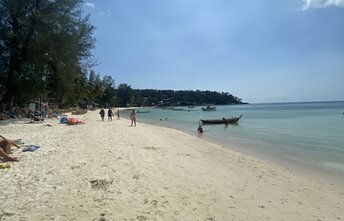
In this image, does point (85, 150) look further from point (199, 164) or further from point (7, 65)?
point (7, 65)

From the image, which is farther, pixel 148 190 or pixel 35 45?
pixel 35 45

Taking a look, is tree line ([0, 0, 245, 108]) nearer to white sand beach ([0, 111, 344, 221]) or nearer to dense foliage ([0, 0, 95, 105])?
dense foliage ([0, 0, 95, 105])

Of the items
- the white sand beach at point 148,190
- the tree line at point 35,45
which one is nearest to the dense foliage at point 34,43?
the tree line at point 35,45

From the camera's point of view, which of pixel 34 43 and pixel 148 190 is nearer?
pixel 148 190

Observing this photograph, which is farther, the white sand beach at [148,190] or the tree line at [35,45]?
the tree line at [35,45]

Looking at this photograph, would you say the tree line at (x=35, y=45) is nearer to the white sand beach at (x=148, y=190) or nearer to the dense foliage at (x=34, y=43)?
the dense foliage at (x=34, y=43)

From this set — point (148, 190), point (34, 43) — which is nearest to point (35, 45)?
point (34, 43)

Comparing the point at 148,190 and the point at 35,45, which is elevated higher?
the point at 35,45

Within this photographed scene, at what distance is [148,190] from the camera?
7332 millimetres

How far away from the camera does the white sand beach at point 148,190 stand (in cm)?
589

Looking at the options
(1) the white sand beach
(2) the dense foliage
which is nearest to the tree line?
(2) the dense foliage

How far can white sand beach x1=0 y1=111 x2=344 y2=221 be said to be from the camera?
19.3 feet

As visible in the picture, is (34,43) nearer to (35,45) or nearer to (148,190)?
(35,45)

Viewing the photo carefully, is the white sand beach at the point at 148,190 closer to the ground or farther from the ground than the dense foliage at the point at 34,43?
closer to the ground
